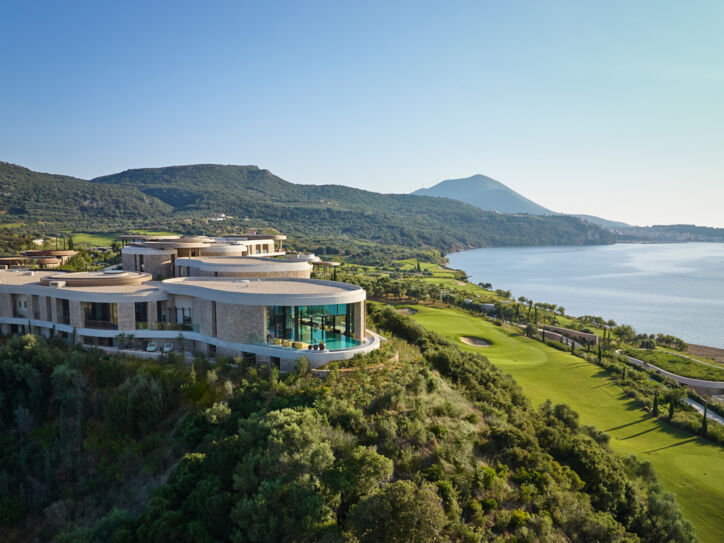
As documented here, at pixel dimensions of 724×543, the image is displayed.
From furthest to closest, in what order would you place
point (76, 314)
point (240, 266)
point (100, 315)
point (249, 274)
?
point (249, 274) → point (240, 266) → point (76, 314) → point (100, 315)

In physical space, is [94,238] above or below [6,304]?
above

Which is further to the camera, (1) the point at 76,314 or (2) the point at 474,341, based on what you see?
(2) the point at 474,341

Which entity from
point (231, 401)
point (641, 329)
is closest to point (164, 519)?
point (231, 401)

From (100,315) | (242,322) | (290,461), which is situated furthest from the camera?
(100,315)

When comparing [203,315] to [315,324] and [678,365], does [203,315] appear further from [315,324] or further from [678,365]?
[678,365]

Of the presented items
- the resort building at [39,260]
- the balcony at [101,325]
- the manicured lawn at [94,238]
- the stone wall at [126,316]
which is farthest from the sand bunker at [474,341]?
the manicured lawn at [94,238]

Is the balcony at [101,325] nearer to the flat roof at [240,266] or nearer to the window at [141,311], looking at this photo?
the window at [141,311]

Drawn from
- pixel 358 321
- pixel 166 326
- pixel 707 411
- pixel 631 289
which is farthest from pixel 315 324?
pixel 631 289
